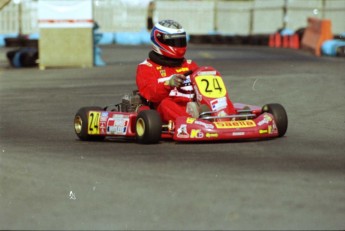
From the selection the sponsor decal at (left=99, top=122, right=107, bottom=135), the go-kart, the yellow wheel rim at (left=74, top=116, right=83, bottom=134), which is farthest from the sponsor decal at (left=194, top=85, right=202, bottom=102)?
the yellow wheel rim at (left=74, top=116, right=83, bottom=134)

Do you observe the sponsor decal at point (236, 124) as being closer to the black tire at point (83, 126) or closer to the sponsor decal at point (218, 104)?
the sponsor decal at point (218, 104)

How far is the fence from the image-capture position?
128 feet

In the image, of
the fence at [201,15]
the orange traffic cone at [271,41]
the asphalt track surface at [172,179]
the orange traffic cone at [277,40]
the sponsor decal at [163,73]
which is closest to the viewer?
the asphalt track surface at [172,179]

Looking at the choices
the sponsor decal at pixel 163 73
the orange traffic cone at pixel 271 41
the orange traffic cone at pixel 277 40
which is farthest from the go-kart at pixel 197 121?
the orange traffic cone at pixel 271 41

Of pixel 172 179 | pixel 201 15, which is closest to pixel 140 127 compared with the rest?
pixel 172 179

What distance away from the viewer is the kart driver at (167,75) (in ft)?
30.5

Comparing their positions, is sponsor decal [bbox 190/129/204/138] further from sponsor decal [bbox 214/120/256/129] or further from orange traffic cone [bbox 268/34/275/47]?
orange traffic cone [bbox 268/34/275/47]

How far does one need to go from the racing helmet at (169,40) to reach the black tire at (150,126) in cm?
106

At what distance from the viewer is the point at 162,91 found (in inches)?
376

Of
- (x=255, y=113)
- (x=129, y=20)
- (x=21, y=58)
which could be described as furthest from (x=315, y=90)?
(x=129, y=20)

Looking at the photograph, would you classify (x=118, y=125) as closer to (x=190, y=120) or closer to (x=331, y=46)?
(x=190, y=120)

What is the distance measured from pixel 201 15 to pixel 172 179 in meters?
37.1

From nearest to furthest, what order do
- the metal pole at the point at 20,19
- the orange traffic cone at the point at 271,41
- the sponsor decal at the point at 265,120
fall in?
the sponsor decal at the point at 265,120, the orange traffic cone at the point at 271,41, the metal pole at the point at 20,19

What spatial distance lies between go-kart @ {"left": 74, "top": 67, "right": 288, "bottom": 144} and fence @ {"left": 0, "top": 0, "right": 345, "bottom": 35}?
28655 mm
